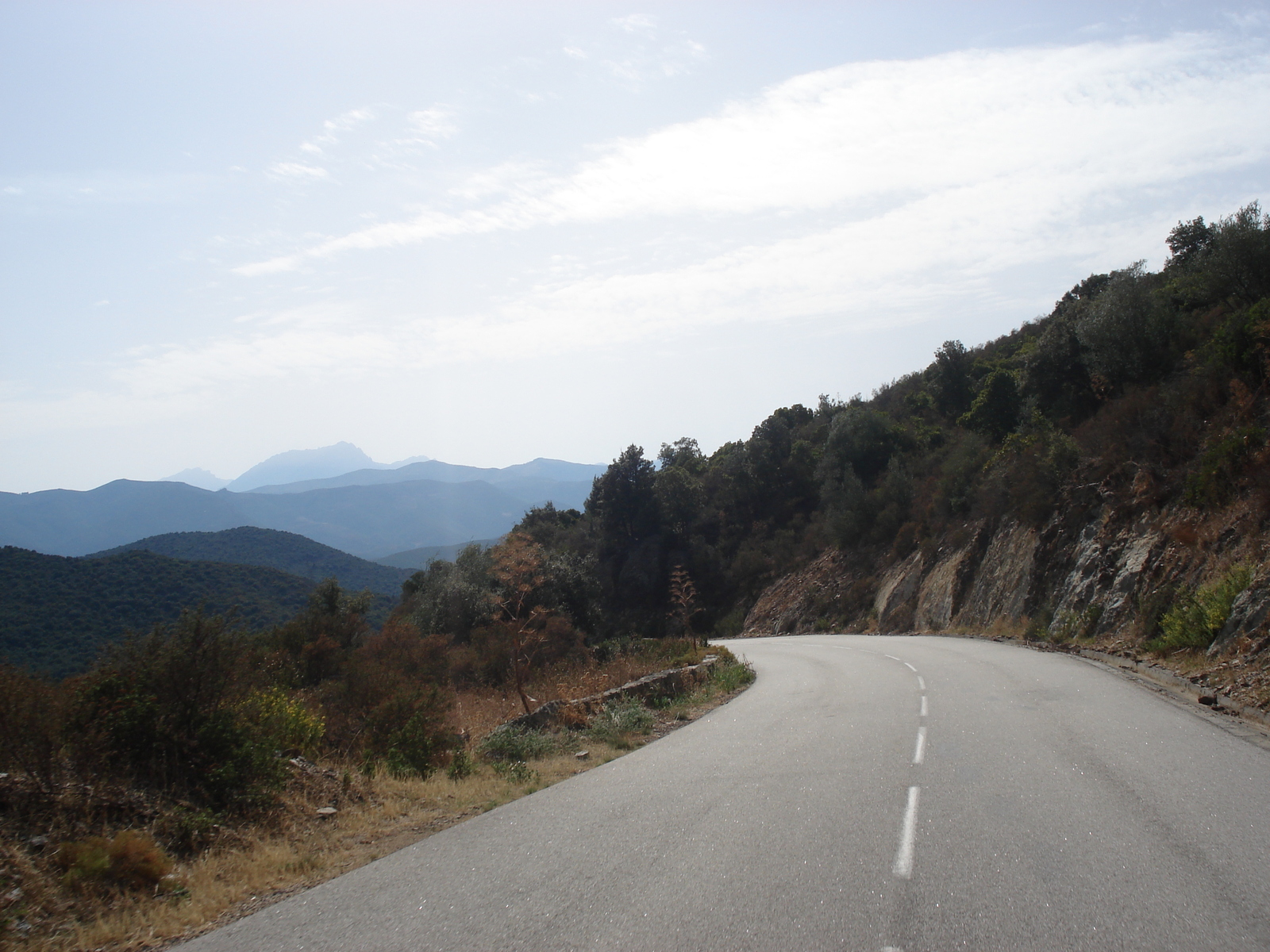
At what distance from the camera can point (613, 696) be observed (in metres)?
14.0

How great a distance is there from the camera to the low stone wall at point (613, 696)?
1187cm

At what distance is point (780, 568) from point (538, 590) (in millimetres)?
18682

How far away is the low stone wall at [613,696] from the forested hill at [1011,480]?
380 inches

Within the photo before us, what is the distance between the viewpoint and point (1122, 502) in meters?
21.0

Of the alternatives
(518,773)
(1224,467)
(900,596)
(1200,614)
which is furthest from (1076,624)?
(518,773)

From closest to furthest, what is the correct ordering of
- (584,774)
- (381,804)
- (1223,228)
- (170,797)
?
(170,797), (381,804), (584,774), (1223,228)

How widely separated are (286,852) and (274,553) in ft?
269

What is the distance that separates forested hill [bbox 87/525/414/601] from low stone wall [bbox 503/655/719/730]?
56228 millimetres

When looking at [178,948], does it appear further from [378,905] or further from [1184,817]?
[1184,817]

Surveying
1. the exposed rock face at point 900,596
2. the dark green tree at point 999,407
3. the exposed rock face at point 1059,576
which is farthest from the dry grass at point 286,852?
the dark green tree at point 999,407

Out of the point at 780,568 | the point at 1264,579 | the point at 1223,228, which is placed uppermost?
the point at 1223,228

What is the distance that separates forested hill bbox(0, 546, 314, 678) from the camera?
28672 millimetres

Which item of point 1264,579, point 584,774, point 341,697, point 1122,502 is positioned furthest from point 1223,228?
point 341,697

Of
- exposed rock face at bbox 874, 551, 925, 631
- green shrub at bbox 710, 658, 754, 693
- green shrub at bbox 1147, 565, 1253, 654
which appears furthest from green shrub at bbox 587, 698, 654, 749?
exposed rock face at bbox 874, 551, 925, 631
